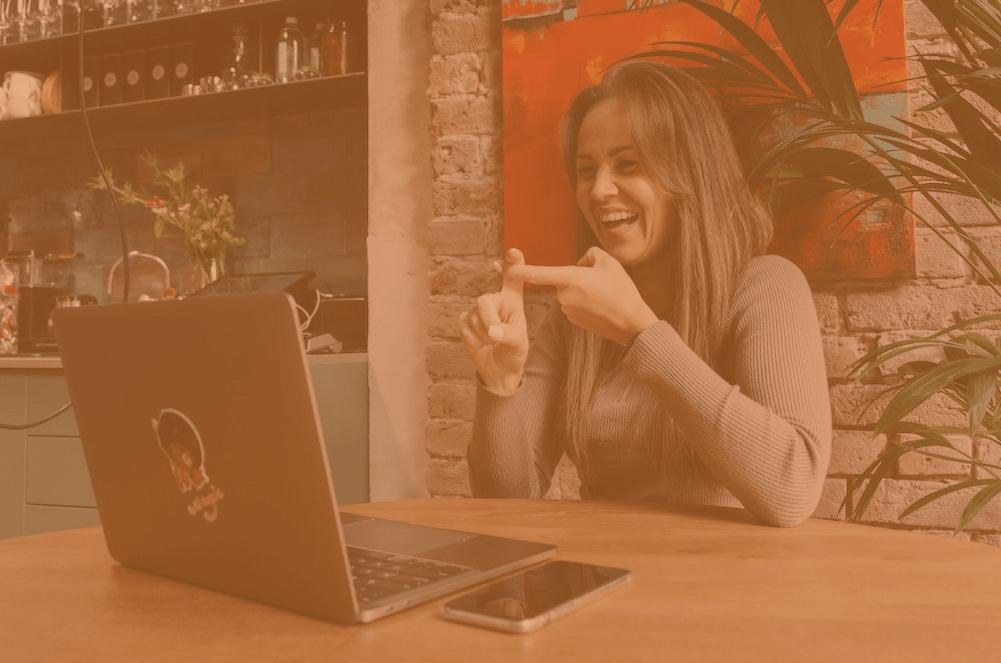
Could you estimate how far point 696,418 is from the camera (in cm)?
98

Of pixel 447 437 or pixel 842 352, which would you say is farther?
pixel 447 437

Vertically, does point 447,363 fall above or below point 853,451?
above

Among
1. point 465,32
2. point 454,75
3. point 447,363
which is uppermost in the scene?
point 465,32

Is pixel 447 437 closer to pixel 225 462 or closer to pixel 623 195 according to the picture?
pixel 623 195

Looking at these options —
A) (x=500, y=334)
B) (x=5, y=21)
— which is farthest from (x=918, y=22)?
(x=5, y=21)

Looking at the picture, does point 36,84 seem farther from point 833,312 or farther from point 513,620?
point 513,620

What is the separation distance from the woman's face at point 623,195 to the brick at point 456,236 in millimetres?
501

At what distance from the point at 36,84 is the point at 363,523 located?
262 centimetres

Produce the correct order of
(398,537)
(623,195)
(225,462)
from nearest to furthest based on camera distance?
1. (225,462)
2. (398,537)
3. (623,195)

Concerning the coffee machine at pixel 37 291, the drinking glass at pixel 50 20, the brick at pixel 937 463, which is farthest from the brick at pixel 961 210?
the drinking glass at pixel 50 20

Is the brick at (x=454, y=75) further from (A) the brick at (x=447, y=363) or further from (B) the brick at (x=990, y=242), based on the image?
(B) the brick at (x=990, y=242)

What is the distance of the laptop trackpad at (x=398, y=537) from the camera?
2.36 ft

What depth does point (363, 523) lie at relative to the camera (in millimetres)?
852

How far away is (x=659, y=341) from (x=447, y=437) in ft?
3.57
